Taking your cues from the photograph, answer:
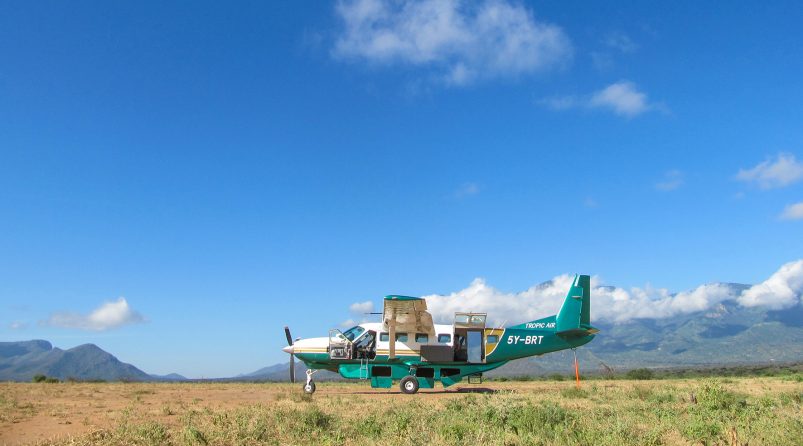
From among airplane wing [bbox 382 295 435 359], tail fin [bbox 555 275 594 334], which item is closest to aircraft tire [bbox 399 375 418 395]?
airplane wing [bbox 382 295 435 359]

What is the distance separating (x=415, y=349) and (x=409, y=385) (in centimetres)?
169

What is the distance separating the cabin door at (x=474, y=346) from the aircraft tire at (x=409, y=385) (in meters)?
2.92

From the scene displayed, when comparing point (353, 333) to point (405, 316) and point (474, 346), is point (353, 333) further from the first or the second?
point (474, 346)

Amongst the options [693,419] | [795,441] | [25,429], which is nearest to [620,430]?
[693,419]

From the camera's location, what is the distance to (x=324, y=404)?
17.8 metres

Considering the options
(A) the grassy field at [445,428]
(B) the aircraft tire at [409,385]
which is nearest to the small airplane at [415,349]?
(B) the aircraft tire at [409,385]

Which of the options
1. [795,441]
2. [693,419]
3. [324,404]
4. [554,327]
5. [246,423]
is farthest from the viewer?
[554,327]

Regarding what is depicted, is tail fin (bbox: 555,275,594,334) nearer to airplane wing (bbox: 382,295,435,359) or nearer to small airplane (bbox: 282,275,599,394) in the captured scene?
small airplane (bbox: 282,275,599,394)

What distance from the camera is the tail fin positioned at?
1075 inches

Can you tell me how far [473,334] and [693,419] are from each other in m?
16.0

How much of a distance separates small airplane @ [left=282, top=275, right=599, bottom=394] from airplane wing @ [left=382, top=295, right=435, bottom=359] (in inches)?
1.8

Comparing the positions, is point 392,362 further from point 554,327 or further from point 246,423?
point 246,423

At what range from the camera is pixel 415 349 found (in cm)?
2567

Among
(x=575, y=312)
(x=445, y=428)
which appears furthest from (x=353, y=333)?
(x=445, y=428)
